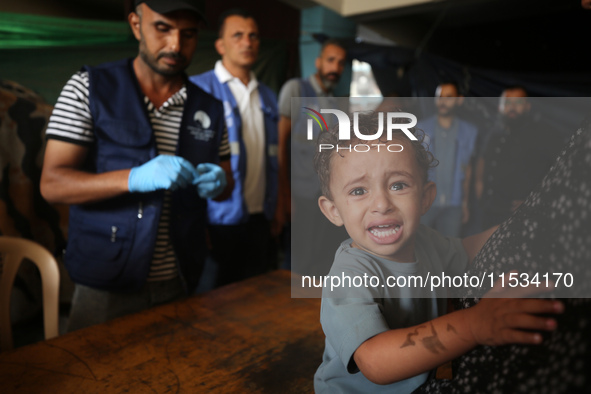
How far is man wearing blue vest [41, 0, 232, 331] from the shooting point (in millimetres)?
1112

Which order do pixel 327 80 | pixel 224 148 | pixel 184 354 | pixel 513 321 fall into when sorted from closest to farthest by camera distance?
pixel 513 321 → pixel 184 354 → pixel 224 148 → pixel 327 80

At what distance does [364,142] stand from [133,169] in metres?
0.86

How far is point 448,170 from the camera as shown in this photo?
52 centimetres

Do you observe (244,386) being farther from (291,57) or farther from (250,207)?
(291,57)

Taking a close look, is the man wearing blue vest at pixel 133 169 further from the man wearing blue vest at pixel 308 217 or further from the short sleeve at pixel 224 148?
the man wearing blue vest at pixel 308 217

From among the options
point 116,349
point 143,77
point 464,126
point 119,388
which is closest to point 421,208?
point 464,126

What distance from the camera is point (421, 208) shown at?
0.46 m

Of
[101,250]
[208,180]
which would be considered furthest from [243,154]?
[101,250]

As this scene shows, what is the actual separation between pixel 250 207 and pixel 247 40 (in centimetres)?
81

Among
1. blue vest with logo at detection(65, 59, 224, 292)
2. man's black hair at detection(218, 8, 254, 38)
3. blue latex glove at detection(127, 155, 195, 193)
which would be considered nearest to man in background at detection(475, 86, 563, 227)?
blue latex glove at detection(127, 155, 195, 193)

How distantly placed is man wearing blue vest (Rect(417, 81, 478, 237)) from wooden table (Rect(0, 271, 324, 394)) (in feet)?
1.30

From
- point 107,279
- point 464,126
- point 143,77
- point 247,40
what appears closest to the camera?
point 464,126

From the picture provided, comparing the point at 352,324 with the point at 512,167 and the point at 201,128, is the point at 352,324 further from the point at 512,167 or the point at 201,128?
the point at 201,128

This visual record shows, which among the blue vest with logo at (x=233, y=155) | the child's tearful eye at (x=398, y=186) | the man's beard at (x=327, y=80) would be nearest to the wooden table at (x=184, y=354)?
the child's tearful eye at (x=398, y=186)
